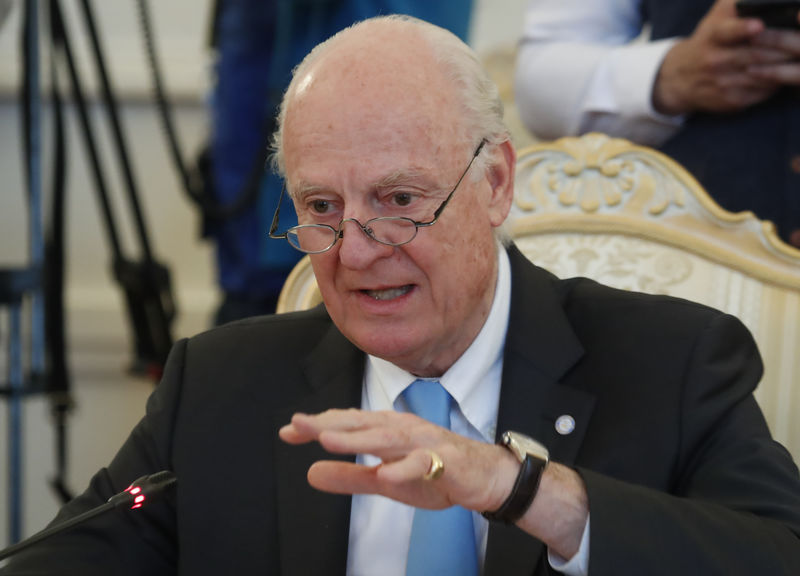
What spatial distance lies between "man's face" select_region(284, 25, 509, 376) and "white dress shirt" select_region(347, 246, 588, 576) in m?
0.07

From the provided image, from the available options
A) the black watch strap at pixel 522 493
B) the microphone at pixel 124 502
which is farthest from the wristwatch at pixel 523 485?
the microphone at pixel 124 502

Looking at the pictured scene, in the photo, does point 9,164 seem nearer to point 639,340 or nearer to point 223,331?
point 223,331

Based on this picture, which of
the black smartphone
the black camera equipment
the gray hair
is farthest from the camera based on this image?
the black camera equipment

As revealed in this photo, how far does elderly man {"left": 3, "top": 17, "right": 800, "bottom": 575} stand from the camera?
1.25m

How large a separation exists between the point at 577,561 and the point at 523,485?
4.9 inches

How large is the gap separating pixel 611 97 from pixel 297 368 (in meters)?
0.84

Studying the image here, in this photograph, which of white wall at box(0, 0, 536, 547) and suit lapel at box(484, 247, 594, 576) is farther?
white wall at box(0, 0, 536, 547)

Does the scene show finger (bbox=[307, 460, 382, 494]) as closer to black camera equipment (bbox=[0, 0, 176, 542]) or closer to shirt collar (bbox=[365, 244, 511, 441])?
shirt collar (bbox=[365, 244, 511, 441])

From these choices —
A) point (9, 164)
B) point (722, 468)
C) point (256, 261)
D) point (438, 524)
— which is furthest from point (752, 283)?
point (9, 164)

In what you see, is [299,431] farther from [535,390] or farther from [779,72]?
[779,72]

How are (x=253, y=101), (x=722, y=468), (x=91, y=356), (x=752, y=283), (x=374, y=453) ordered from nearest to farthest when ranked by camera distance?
1. (x=374, y=453)
2. (x=722, y=468)
3. (x=752, y=283)
4. (x=253, y=101)
5. (x=91, y=356)

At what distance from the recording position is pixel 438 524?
1.33m

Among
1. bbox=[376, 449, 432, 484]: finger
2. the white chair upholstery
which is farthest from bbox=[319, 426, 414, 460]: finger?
the white chair upholstery

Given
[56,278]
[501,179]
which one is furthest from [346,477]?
[56,278]
